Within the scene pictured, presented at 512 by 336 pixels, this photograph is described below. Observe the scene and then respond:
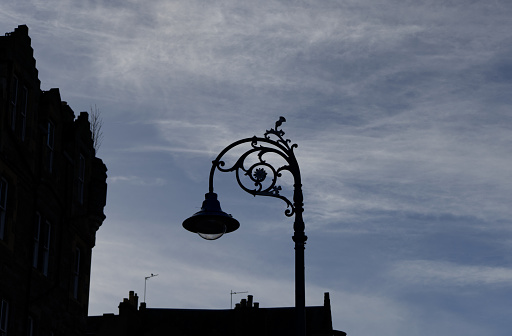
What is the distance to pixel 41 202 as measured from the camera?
31.6 metres

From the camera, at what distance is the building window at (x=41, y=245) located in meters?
31.1

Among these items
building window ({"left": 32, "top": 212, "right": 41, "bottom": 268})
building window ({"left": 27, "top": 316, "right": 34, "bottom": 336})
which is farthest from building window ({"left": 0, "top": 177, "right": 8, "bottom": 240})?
building window ({"left": 27, "top": 316, "right": 34, "bottom": 336})

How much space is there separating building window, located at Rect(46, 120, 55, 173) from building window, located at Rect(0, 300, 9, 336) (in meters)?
6.02

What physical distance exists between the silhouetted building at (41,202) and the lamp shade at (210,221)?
1344 cm

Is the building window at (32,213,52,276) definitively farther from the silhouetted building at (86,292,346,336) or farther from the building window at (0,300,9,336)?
the silhouetted building at (86,292,346,336)

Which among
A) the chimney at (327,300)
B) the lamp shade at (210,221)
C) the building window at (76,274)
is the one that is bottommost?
the lamp shade at (210,221)

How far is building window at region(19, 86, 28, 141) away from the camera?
30.4m

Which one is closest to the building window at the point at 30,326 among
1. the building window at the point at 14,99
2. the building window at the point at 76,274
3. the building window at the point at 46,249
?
the building window at the point at 46,249

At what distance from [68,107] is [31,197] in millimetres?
6308

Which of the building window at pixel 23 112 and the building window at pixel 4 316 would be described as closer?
the building window at pixel 4 316

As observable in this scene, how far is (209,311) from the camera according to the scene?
58.8m

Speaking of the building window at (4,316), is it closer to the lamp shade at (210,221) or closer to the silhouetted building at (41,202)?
the silhouetted building at (41,202)

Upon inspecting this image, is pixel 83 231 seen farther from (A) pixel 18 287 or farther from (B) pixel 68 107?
(A) pixel 18 287

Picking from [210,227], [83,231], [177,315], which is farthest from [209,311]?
[210,227]
